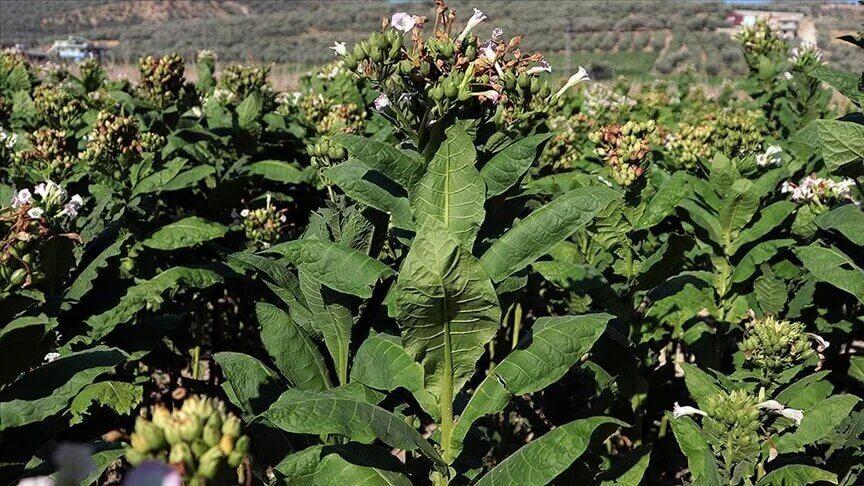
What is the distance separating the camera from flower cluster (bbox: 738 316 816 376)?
2.78 meters

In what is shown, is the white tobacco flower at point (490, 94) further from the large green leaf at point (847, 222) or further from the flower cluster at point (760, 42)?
the flower cluster at point (760, 42)

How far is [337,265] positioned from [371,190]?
Answer: 0.23 meters

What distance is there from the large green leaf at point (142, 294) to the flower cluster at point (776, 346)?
2143 millimetres

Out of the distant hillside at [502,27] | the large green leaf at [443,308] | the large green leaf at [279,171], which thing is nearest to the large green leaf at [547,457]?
the large green leaf at [443,308]

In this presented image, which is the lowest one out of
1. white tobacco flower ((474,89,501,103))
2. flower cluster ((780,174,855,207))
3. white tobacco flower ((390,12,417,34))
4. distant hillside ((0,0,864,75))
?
distant hillside ((0,0,864,75))

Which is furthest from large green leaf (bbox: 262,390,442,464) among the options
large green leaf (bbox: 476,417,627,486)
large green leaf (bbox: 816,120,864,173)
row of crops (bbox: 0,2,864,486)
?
large green leaf (bbox: 816,120,864,173)

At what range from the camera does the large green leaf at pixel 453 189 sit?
6.82 feet

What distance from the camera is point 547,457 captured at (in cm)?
214

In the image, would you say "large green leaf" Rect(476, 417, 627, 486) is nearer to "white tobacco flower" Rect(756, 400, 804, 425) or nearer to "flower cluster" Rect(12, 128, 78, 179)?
"white tobacco flower" Rect(756, 400, 804, 425)

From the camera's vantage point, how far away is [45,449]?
7.22ft

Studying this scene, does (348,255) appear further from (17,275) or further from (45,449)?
(45,449)

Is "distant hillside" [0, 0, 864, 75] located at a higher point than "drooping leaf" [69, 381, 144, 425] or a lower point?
lower

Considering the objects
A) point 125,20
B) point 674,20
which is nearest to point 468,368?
point 674,20

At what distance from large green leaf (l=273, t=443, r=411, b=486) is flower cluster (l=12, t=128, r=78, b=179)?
2.12 m
